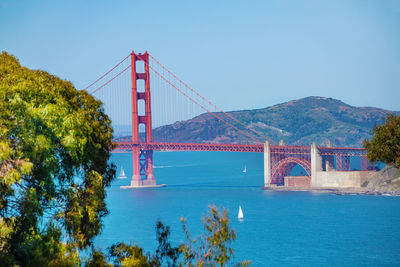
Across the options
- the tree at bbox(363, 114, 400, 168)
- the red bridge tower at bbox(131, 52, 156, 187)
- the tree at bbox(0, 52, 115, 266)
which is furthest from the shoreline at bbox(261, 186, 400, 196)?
the tree at bbox(0, 52, 115, 266)

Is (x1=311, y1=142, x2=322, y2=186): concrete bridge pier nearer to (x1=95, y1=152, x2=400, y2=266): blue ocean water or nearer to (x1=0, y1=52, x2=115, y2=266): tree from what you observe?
(x1=95, y1=152, x2=400, y2=266): blue ocean water

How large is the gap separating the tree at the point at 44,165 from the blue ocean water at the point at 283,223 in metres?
22.1

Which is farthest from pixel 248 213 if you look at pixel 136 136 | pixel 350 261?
pixel 136 136

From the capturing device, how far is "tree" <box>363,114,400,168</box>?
20.3 m

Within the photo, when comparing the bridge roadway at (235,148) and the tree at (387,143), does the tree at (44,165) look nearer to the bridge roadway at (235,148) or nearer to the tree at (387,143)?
the tree at (387,143)

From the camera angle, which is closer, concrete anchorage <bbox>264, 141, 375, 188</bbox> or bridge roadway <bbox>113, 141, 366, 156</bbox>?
concrete anchorage <bbox>264, 141, 375, 188</bbox>

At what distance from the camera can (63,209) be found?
13930mm

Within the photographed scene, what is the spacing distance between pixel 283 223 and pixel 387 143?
33.3 metres

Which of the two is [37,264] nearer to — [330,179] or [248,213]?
[248,213]

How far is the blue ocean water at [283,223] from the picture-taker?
39656 millimetres

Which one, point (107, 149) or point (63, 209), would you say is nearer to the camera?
point (63, 209)

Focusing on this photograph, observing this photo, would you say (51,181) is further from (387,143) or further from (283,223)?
(283,223)

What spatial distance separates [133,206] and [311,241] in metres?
25.0

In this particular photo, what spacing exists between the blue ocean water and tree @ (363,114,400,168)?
17.1m
